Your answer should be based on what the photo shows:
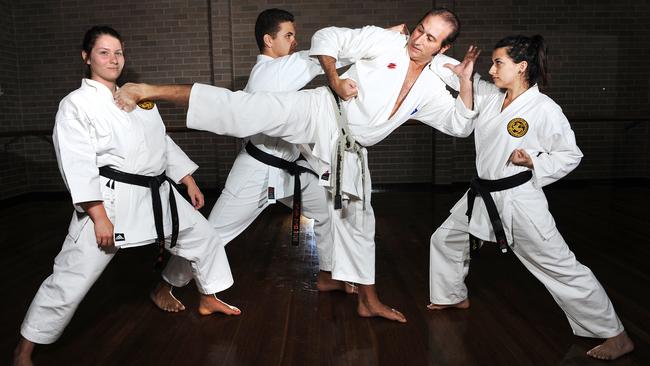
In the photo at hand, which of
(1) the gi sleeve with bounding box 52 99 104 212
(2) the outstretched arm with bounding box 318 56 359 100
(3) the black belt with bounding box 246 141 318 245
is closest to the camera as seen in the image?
(1) the gi sleeve with bounding box 52 99 104 212

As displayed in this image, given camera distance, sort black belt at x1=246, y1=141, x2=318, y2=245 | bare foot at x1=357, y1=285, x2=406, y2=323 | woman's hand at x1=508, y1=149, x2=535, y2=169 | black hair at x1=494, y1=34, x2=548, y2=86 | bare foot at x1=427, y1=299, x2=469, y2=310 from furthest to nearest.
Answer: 1. black belt at x1=246, y1=141, x2=318, y2=245
2. bare foot at x1=427, y1=299, x2=469, y2=310
3. bare foot at x1=357, y1=285, x2=406, y2=323
4. black hair at x1=494, y1=34, x2=548, y2=86
5. woman's hand at x1=508, y1=149, x2=535, y2=169


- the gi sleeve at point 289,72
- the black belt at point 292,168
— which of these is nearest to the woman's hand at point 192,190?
the black belt at point 292,168

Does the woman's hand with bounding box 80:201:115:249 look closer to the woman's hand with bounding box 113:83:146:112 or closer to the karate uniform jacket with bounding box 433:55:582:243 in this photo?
the woman's hand with bounding box 113:83:146:112

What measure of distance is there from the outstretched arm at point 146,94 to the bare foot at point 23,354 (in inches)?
35.3

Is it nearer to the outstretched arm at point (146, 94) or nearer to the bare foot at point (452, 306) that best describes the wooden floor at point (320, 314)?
the bare foot at point (452, 306)

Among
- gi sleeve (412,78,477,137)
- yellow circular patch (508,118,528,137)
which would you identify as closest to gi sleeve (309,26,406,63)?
gi sleeve (412,78,477,137)

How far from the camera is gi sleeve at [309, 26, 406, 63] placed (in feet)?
6.79

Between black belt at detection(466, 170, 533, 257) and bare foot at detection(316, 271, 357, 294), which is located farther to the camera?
bare foot at detection(316, 271, 357, 294)

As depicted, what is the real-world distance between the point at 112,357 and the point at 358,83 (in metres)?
1.42

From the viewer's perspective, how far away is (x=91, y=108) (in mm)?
1803

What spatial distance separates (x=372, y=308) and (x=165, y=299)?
961 mm

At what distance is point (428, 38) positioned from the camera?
2.05 meters

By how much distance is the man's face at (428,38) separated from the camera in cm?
203

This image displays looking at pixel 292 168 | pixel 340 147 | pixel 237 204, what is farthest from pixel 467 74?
pixel 237 204
